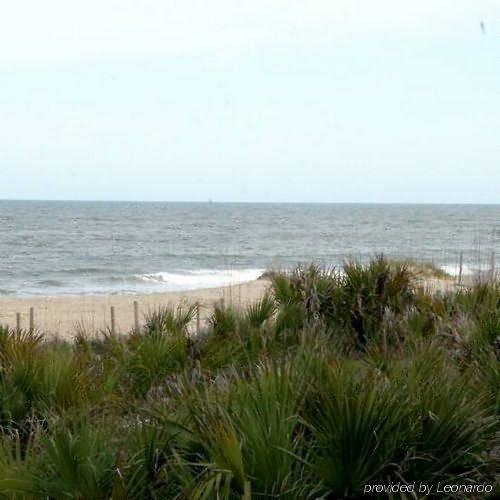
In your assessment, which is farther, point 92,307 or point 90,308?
point 92,307

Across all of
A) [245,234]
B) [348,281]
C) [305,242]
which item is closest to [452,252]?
[305,242]

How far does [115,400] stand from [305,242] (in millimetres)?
57039

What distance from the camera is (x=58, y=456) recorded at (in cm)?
429

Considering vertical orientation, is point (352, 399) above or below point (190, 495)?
above

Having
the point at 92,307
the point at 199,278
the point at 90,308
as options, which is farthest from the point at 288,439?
the point at 199,278

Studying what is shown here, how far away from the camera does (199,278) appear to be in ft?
131

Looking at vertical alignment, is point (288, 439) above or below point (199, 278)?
above

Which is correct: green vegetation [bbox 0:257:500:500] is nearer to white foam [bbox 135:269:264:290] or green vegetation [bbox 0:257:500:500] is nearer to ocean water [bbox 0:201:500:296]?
ocean water [bbox 0:201:500:296]

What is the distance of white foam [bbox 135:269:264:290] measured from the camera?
1441 inches

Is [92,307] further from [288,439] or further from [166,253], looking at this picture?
[166,253]

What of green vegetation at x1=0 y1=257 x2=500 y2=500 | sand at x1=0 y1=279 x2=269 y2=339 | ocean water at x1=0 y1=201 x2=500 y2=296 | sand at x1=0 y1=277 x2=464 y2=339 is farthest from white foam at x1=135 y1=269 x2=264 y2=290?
green vegetation at x1=0 y1=257 x2=500 y2=500

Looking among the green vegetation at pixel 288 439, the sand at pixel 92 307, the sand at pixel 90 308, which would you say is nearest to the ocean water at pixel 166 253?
the sand at pixel 92 307

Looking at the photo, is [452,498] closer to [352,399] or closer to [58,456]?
[352,399]

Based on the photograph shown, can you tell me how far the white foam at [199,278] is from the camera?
36.6m
